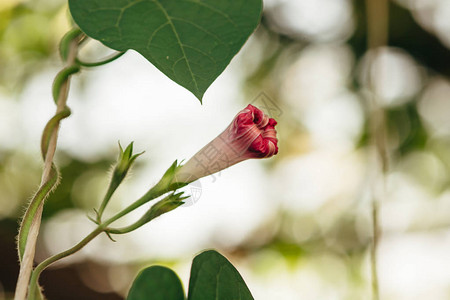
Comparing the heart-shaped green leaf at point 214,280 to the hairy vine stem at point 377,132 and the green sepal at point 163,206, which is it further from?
the hairy vine stem at point 377,132

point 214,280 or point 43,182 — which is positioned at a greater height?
Result: point 43,182

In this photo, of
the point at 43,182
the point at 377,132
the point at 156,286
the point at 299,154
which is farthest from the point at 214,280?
the point at 299,154

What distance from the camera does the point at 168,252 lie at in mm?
2436

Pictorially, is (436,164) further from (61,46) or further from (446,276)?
(61,46)

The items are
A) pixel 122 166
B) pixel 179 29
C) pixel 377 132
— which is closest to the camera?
pixel 179 29

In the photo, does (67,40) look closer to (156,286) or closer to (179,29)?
(179,29)

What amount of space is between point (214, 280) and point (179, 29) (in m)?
0.23

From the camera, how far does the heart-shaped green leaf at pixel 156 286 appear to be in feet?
1.38

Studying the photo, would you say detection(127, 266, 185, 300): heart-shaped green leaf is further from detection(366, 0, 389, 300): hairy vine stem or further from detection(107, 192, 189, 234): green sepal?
detection(366, 0, 389, 300): hairy vine stem

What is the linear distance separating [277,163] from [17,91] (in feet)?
4.39

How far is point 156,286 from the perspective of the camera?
442 mm

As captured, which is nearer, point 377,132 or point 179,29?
point 179,29

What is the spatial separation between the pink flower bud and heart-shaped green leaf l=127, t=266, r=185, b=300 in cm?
10

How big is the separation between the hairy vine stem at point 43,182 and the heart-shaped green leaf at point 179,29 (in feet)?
0.25
